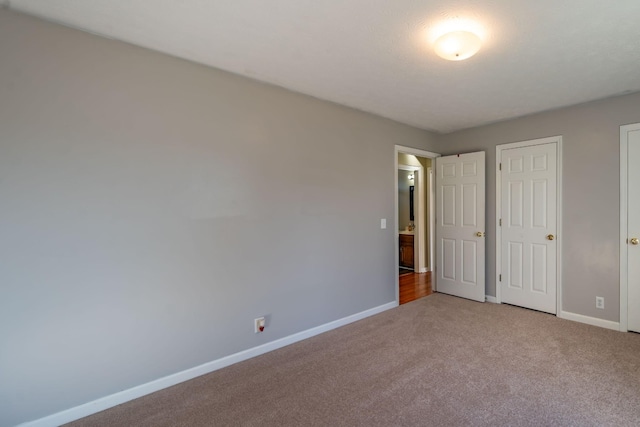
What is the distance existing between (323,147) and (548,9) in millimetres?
1974

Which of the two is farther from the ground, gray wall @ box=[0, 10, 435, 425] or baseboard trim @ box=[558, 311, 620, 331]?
gray wall @ box=[0, 10, 435, 425]

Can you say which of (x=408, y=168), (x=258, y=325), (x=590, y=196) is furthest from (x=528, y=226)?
(x=258, y=325)

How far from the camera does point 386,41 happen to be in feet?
6.75

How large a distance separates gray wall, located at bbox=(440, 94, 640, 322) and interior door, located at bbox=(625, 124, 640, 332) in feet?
0.27

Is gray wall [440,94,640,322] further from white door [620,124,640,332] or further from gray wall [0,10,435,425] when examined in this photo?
gray wall [0,10,435,425]

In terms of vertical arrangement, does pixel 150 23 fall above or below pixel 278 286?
above

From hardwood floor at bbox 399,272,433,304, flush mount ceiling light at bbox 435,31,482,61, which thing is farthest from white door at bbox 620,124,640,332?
flush mount ceiling light at bbox 435,31,482,61

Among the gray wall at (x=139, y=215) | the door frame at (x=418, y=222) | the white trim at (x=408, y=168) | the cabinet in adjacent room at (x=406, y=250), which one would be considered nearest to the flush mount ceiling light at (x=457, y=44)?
the gray wall at (x=139, y=215)

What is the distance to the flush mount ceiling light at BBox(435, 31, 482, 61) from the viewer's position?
74.8 inches

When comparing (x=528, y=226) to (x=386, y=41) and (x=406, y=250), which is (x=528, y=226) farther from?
(x=386, y=41)

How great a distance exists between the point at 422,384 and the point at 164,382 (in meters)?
1.89

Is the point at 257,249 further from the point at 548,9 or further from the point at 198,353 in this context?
the point at 548,9

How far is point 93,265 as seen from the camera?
1.96m

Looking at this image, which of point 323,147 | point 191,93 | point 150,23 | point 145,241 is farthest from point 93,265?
point 323,147
